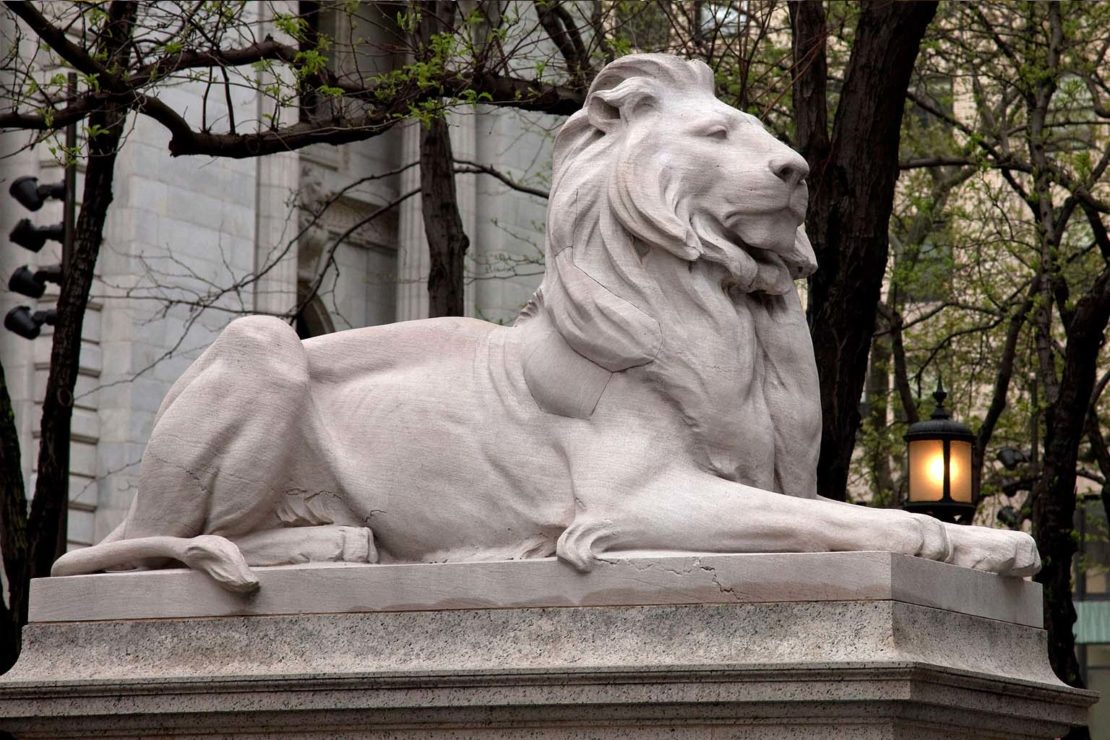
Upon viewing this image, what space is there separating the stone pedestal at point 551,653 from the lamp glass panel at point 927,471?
260 inches

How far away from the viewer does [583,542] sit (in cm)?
666

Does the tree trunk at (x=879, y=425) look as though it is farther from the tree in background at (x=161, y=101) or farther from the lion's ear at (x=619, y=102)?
the lion's ear at (x=619, y=102)

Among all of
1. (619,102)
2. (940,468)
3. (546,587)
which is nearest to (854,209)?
(940,468)

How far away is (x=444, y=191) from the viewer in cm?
1477

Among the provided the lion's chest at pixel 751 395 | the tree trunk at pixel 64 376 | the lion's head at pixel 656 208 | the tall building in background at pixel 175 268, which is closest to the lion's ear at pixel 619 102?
the lion's head at pixel 656 208

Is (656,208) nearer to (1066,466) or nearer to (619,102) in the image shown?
(619,102)

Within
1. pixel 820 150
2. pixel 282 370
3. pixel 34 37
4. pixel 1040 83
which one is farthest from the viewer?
pixel 34 37

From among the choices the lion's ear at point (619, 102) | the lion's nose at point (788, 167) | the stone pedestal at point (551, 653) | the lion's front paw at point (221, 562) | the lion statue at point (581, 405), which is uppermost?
the lion's ear at point (619, 102)

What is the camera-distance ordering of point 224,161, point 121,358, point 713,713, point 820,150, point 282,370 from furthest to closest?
1. point 224,161
2. point 121,358
3. point 820,150
4. point 282,370
5. point 713,713

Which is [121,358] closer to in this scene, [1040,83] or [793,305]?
[1040,83]

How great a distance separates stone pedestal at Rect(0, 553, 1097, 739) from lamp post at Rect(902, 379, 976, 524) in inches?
258

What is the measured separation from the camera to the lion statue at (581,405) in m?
6.91

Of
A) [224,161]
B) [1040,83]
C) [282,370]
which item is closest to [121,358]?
[224,161]

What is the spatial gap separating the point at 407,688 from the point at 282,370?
1268 mm
